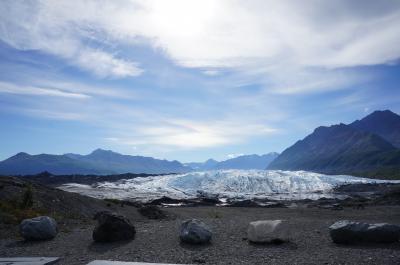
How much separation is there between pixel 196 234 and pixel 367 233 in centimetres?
531

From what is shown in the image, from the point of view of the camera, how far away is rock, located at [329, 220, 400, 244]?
1262 cm

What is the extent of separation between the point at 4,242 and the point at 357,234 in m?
12.2

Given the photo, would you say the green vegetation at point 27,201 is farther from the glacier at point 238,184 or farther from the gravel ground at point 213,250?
the glacier at point 238,184

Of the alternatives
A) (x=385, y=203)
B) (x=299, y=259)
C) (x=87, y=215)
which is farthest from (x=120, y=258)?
(x=385, y=203)

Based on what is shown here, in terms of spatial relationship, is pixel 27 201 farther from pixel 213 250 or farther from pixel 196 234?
pixel 213 250

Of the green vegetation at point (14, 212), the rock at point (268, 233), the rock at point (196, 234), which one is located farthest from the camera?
the green vegetation at point (14, 212)

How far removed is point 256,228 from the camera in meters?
13.7

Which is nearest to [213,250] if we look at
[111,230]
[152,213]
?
[111,230]

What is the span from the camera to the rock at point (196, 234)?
538 inches

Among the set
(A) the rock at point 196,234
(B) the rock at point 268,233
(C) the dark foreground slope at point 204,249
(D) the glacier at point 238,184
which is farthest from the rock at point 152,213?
(D) the glacier at point 238,184

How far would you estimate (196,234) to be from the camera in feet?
44.9

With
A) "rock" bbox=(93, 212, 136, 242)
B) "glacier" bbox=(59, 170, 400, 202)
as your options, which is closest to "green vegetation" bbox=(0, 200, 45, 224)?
"rock" bbox=(93, 212, 136, 242)

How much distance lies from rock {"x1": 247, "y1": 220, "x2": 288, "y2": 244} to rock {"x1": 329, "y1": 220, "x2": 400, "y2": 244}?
1.73m

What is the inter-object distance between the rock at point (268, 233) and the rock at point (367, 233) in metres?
1.73
